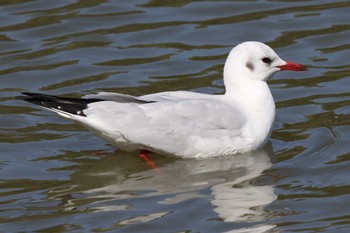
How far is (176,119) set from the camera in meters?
10.2

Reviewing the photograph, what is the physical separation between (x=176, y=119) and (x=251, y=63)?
3.48 feet

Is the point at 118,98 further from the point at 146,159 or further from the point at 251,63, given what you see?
the point at 251,63

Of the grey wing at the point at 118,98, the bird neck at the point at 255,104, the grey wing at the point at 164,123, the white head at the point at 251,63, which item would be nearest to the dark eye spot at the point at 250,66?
the white head at the point at 251,63

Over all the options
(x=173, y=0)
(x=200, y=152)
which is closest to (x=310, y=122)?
(x=200, y=152)

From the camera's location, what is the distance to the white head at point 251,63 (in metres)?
10.7

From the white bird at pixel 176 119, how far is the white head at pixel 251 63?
0.01 metres

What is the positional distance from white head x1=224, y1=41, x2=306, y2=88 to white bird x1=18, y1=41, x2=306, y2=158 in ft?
0.04

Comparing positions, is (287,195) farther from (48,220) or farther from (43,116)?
(43,116)

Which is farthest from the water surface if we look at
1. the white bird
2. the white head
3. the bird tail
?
the white head

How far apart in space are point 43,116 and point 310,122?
2.76 meters

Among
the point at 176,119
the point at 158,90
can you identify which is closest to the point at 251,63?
the point at 176,119

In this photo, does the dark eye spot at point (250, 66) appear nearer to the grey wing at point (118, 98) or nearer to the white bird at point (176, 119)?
the white bird at point (176, 119)

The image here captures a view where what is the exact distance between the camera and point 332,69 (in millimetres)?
12602

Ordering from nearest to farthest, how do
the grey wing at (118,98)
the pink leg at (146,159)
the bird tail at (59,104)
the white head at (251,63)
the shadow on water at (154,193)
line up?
the shadow on water at (154,193) < the bird tail at (59,104) < the grey wing at (118,98) < the pink leg at (146,159) < the white head at (251,63)
